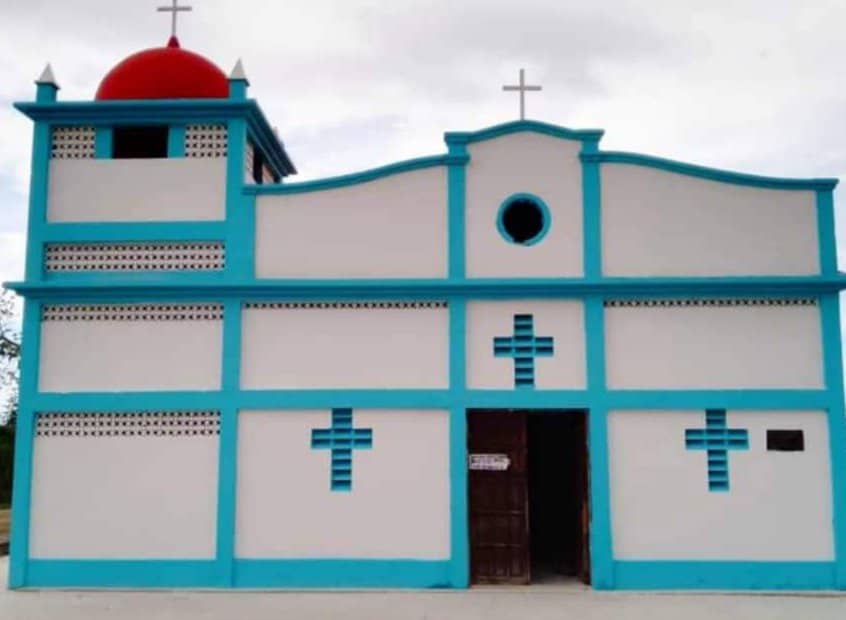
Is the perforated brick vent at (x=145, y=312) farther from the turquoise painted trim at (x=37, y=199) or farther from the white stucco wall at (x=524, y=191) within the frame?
the white stucco wall at (x=524, y=191)

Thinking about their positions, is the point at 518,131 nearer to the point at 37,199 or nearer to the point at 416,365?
the point at 416,365

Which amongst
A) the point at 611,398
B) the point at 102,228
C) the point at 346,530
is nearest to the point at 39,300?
the point at 102,228

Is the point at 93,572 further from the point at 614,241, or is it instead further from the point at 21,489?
the point at 614,241

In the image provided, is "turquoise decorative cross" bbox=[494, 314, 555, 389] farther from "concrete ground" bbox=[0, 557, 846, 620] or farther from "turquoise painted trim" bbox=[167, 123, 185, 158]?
"turquoise painted trim" bbox=[167, 123, 185, 158]

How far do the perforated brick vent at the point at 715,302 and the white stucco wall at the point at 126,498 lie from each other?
487 centimetres

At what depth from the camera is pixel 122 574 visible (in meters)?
9.90

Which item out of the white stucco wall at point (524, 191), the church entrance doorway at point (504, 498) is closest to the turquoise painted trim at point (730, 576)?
the church entrance doorway at point (504, 498)

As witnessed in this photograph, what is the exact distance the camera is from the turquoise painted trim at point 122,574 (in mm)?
9859

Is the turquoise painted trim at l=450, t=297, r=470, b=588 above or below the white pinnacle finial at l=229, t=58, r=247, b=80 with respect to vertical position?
below

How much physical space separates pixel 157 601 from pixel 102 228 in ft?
14.0

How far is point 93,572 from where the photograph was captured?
9.91 meters

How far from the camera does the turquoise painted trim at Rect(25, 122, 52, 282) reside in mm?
10383

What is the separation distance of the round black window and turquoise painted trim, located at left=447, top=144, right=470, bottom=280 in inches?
18.5

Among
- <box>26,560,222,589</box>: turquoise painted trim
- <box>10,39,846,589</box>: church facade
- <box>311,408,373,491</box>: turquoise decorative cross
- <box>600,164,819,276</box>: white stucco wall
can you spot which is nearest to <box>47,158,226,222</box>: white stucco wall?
<box>10,39,846,589</box>: church facade
